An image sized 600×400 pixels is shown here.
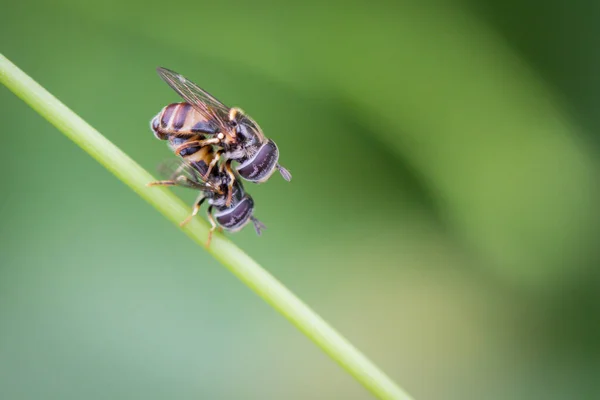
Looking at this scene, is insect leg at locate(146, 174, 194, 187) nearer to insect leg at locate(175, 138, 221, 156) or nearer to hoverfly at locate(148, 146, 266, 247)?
hoverfly at locate(148, 146, 266, 247)

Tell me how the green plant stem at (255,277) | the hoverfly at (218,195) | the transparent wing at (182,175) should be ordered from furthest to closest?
the hoverfly at (218,195) → the transparent wing at (182,175) → the green plant stem at (255,277)

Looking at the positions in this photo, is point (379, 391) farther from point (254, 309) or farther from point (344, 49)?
point (344, 49)

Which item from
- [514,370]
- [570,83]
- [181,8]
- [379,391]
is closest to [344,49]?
[181,8]

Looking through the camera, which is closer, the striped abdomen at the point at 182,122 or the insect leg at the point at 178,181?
→ the insect leg at the point at 178,181

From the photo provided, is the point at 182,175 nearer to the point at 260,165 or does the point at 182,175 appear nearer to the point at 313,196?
the point at 260,165

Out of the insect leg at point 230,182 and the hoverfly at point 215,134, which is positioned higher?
the hoverfly at point 215,134

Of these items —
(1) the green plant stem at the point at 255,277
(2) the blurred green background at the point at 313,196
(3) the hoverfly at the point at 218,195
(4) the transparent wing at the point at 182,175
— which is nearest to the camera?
(1) the green plant stem at the point at 255,277

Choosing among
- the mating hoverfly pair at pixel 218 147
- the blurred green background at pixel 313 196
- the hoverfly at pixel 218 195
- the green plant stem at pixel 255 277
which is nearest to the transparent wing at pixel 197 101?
the mating hoverfly pair at pixel 218 147

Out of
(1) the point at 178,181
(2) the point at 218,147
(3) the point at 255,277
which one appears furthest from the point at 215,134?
(3) the point at 255,277

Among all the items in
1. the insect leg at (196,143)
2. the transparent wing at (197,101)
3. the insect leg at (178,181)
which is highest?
the transparent wing at (197,101)

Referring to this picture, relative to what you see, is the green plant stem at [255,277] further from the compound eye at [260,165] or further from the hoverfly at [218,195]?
the compound eye at [260,165]
